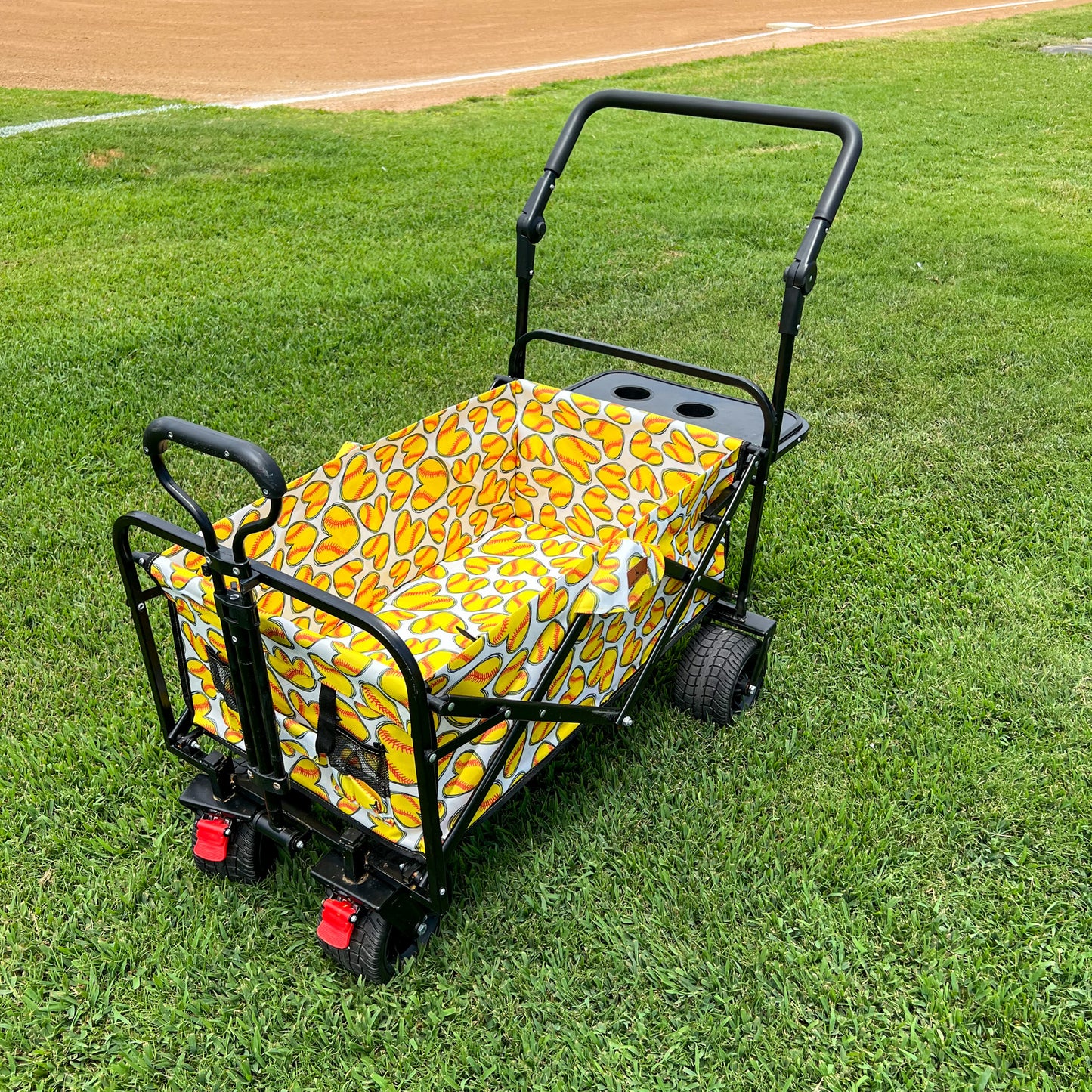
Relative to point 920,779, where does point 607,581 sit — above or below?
above

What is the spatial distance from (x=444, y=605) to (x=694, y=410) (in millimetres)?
960

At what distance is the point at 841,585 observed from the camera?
10.3ft

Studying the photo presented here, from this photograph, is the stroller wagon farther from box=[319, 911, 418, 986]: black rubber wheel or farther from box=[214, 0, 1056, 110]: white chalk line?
box=[214, 0, 1056, 110]: white chalk line

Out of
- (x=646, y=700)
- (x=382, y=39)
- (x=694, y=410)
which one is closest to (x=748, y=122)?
(x=694, y=410)

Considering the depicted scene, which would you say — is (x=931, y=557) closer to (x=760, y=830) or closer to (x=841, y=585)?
(x=841, y=585)

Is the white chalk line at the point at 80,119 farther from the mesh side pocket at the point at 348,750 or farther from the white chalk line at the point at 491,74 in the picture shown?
the mesh side pocket at the point at 348,750

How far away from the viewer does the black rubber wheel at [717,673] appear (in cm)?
250

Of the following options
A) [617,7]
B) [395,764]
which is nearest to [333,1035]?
[395,764]

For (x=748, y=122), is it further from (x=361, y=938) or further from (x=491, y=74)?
(x=491, y=74)

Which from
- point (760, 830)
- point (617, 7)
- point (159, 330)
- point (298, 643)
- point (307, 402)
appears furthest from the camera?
point (617, 7)

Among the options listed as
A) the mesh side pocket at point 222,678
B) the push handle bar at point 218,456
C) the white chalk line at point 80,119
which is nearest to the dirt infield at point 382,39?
the white chalk line at point 80,119

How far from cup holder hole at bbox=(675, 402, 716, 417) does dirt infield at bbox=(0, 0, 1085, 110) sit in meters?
8.53

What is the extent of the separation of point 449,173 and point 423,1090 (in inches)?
257

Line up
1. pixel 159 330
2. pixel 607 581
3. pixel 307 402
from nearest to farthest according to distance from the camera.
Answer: pixel 607 581 → pixel 307 402 → pixel 159 330
